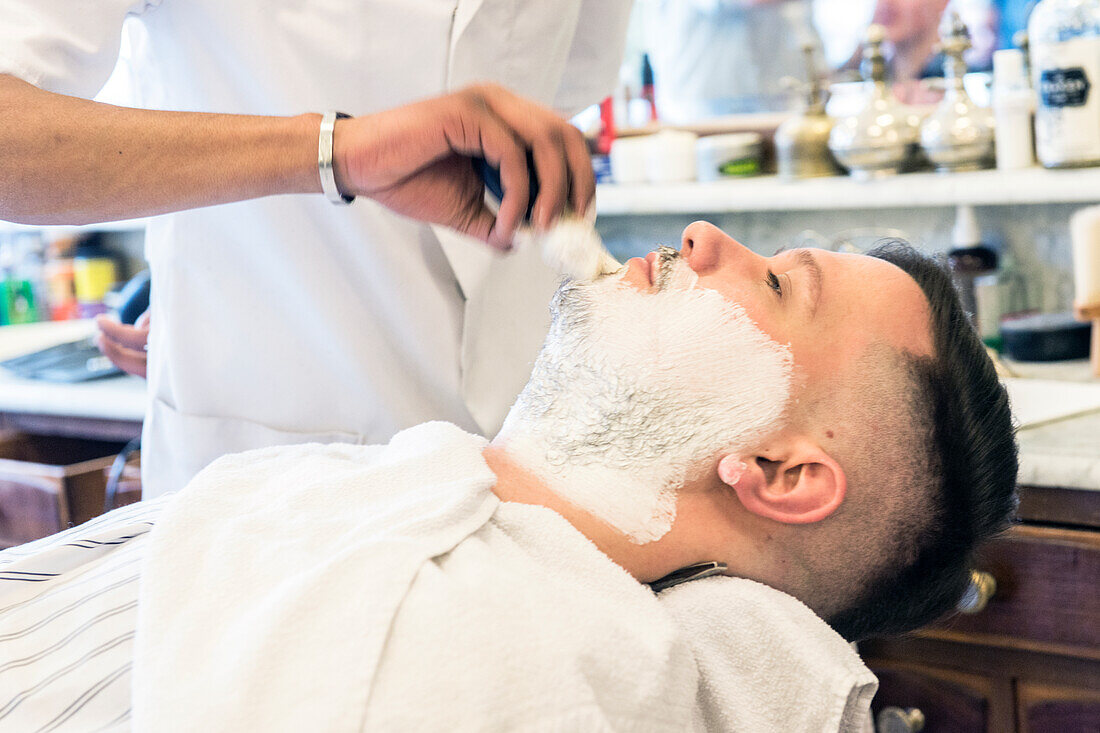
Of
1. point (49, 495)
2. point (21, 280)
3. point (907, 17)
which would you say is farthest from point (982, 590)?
point (21, 280)

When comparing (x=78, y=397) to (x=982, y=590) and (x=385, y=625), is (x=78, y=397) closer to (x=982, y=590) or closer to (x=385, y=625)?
(x=385, y=625)

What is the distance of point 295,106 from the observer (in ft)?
4.36

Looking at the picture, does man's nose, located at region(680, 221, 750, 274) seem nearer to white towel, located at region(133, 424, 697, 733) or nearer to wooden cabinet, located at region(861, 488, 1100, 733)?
white towel, located at region(133, 424, 697, 733)

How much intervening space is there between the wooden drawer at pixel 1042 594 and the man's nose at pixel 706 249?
0.58 meters

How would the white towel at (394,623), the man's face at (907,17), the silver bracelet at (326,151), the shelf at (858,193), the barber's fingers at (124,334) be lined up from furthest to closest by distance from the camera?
the man's face at (907,17), the shelf at (858,193), the barber's fingers at (124,334), the silver bracelet at (326,151), the white towel at (394,623)

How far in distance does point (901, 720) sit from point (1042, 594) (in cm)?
29

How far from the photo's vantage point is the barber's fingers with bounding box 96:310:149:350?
171 centimetres

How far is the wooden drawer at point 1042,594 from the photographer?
4.40 feet

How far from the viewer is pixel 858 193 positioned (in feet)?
6.62

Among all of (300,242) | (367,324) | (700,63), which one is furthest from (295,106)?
(700,63)

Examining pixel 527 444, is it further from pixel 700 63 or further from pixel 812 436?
pixel 700 63

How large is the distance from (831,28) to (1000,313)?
0.74 metres

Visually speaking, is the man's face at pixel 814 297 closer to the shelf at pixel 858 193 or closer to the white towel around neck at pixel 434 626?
the white towel around neck at pixel 434 626

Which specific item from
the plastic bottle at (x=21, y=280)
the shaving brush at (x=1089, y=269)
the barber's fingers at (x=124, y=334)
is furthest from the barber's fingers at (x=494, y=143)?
the plastic bottle at (x=21, y=280)
